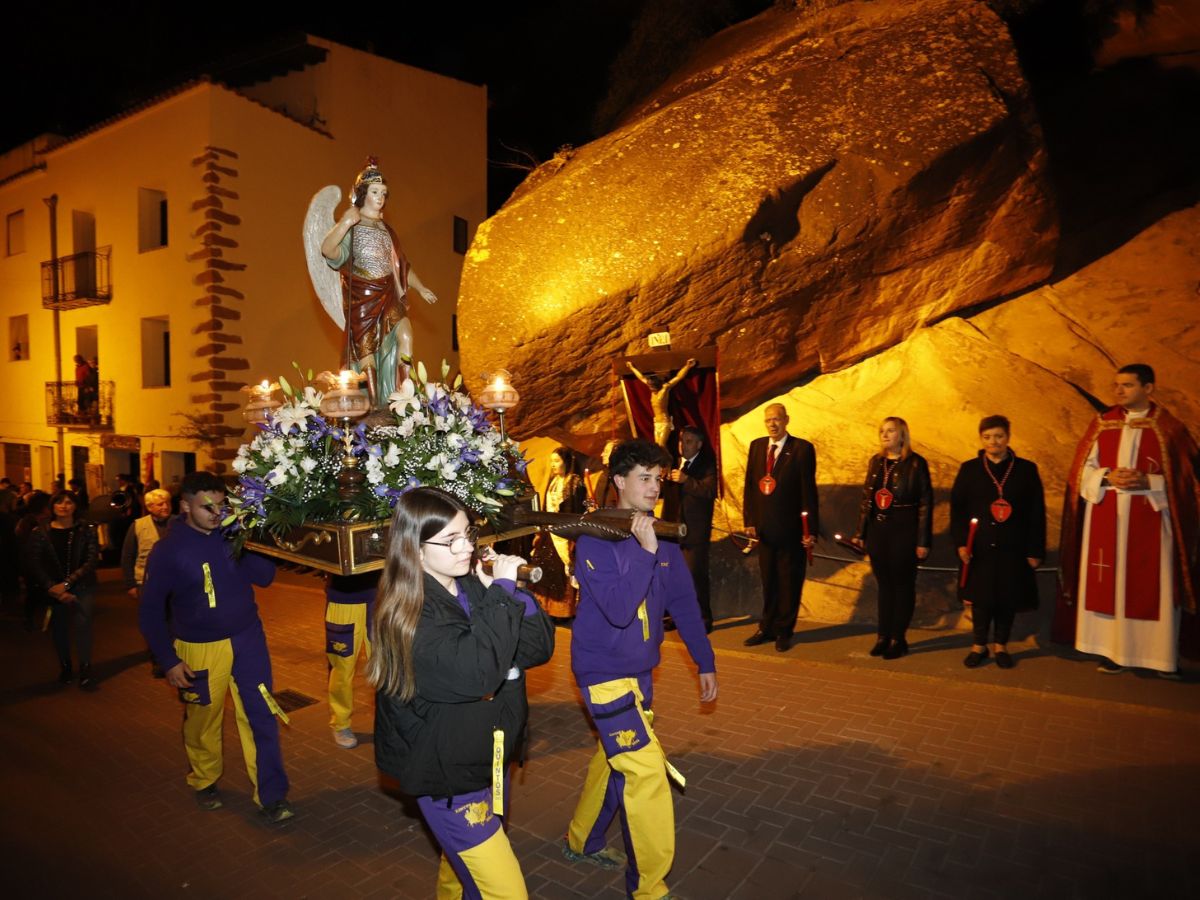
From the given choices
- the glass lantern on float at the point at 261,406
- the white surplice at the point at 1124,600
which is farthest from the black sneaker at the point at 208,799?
the white surplice at the point at 1124,600

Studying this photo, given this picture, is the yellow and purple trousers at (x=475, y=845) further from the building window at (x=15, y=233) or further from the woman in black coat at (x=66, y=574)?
the building window at (x=15, y=233)

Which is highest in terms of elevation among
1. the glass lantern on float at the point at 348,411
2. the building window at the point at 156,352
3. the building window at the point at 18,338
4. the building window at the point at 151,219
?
the building window at the point at 151,219

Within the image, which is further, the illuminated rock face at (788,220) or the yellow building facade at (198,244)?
the yellow building facade at (198,244)

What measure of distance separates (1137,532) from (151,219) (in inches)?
699

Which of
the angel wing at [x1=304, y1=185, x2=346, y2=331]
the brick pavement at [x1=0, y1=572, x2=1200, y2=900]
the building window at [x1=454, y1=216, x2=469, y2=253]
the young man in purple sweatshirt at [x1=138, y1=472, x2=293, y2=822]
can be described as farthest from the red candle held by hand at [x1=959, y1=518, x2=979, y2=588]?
the building window at [x1=454, y1=216, x2=469, y2=253]

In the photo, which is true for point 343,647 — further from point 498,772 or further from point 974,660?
point 974,660

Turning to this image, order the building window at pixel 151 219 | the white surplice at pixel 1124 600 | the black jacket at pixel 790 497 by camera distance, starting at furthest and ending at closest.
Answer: the building window at pixel 151 219, the black jacket at pixel 790 497, the white surplice at pixel 1124 600

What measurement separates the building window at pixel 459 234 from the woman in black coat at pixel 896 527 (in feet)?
47.4

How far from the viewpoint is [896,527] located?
6.50 metres

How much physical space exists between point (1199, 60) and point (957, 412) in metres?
6.29

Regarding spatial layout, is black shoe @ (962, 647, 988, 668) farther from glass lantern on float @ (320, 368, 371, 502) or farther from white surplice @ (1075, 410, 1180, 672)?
glass lantern on float @ (320, 368, 371, 502)

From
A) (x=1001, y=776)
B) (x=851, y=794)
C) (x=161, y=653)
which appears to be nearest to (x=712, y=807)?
(x=851, y=794)

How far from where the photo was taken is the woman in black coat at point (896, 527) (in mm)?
6473

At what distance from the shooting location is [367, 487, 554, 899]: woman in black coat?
2.51 m
